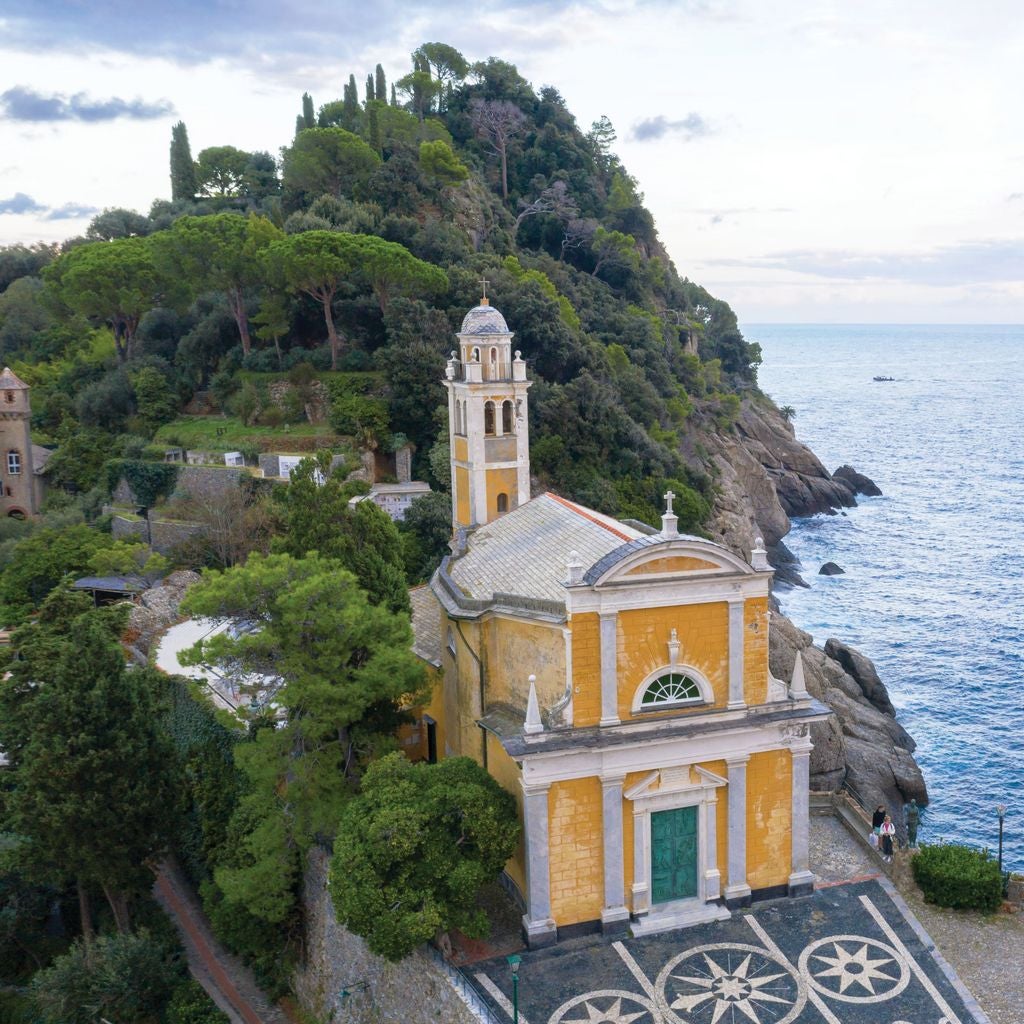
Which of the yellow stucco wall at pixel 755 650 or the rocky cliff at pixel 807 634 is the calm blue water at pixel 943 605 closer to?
the rocky cliff at pixel 807 634

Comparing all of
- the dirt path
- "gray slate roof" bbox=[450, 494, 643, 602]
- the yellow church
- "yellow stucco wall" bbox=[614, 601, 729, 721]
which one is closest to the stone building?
the dirt path

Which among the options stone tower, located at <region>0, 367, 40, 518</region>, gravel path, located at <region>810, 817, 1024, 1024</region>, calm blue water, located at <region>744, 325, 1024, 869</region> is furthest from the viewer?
stone tower, located at <region>0, 367, 40, 518</region>

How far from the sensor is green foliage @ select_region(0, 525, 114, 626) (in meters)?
41.3

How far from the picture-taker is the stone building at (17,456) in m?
53.8

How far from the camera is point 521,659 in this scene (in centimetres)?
2252

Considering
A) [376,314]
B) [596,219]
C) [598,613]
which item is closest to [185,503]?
[376,314]

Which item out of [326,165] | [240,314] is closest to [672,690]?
[240,314]

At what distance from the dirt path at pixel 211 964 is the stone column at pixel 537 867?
7.90 meters

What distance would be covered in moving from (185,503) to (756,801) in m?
32.5

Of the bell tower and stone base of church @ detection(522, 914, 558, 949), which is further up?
the bell tower

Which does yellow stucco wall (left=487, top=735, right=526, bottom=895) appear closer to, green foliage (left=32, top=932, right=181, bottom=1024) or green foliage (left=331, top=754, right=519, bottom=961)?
green foliage (left=331, top=754, right=519, bottom=961)

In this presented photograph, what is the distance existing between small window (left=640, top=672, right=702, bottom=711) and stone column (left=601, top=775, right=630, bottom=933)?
170cm

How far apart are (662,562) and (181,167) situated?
8044 cm

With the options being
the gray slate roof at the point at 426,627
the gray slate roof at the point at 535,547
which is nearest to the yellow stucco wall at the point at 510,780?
the gray slate roof at the point at 535,547
